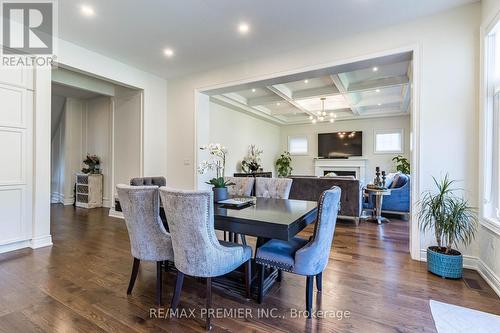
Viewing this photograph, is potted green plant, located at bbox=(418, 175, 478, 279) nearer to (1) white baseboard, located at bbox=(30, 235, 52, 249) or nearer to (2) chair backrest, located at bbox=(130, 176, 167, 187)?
(2) chair backrest, located at bbox=(130, 176, 167, 187)

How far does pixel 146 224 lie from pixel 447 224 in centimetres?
300

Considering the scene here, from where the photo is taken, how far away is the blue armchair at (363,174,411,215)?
207 inches

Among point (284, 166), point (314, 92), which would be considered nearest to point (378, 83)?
point (314, 92)

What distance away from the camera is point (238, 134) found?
7.95 metres

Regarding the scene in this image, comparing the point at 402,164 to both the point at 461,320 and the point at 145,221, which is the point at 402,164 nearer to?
the point at 461,320

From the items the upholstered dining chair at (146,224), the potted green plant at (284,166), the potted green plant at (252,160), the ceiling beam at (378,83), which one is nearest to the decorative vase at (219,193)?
the upholstered dining chair at (146,224)

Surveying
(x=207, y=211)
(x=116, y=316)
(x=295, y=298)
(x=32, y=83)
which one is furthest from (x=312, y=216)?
(x=32, y=83)

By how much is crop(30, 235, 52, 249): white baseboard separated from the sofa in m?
4.23

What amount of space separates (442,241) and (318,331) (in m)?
2.11

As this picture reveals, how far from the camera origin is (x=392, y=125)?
8.59 m

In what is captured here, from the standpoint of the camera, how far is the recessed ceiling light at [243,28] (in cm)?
335

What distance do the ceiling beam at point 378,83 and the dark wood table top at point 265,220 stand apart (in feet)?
14.9

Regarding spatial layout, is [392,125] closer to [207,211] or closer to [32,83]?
[207,211]

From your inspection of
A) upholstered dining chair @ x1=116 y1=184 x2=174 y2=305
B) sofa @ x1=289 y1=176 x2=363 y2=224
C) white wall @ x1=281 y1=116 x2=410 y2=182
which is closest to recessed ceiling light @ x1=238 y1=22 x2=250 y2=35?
upholstered dining chair @ x1=116 y1=184 x2=174 y2=305
